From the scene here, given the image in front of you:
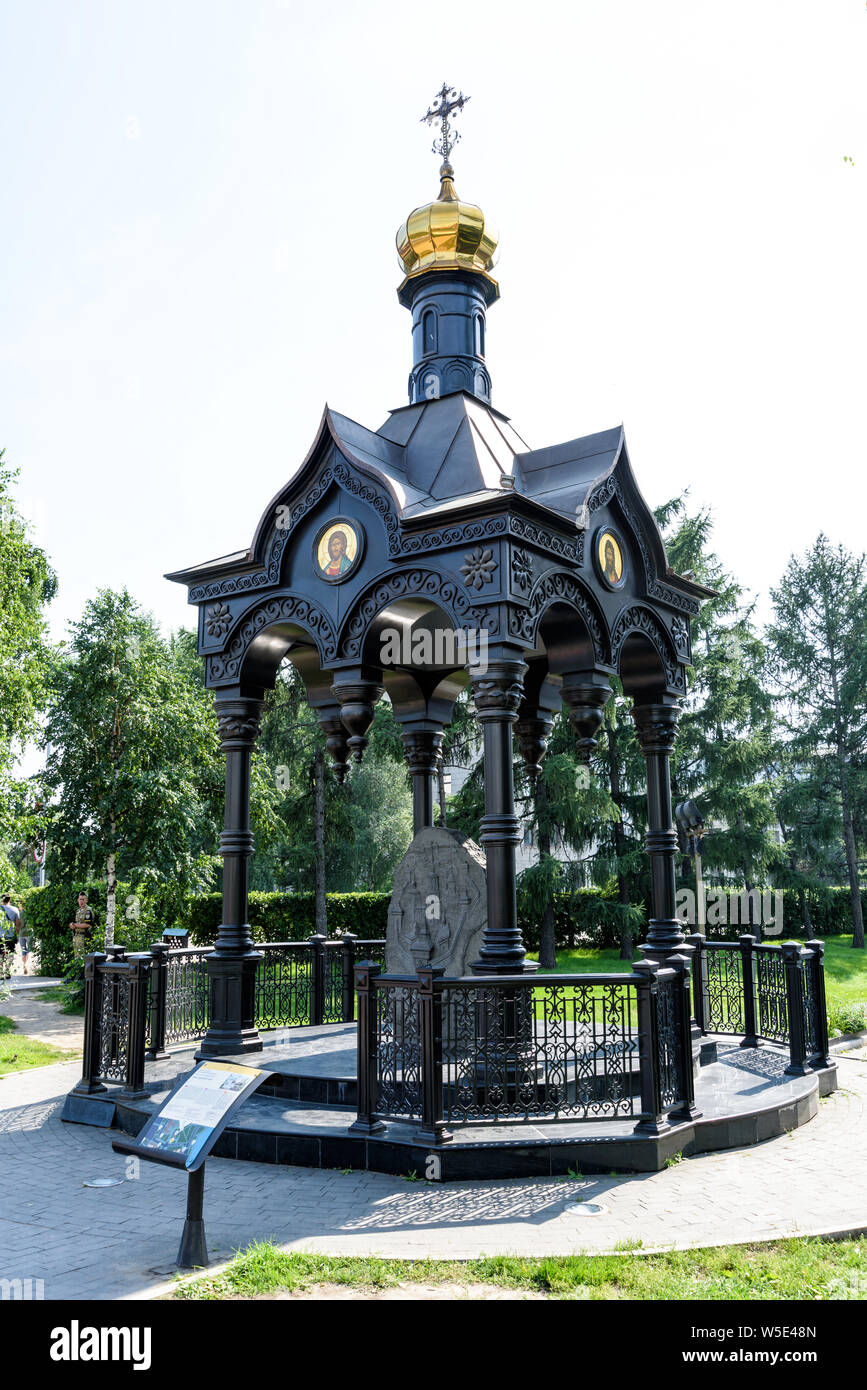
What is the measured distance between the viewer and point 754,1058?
9.23 metres

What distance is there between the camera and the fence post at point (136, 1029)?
26.1ft

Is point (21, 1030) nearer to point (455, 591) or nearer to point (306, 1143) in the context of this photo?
point (306, 1143)

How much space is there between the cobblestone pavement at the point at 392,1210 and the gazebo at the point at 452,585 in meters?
1.65

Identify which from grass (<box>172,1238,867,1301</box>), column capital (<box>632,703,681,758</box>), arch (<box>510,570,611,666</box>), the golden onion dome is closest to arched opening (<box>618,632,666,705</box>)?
column capital (<box>632,703,681,758</box>)

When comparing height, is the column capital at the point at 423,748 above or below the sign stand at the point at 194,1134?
above

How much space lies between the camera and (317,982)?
1129 centimetres

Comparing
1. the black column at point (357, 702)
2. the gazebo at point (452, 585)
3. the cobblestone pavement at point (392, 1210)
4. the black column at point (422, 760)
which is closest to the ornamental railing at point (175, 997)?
the gazebo at point (452, 585)

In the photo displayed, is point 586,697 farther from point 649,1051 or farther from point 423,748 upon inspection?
point 649,1051

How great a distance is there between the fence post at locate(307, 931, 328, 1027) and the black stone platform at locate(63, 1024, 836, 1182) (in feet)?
7.44

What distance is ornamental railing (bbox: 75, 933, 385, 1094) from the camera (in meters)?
8.16

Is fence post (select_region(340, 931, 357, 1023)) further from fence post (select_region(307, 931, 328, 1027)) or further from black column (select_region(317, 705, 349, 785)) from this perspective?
black column (select_region(317, 705, 349, 785))

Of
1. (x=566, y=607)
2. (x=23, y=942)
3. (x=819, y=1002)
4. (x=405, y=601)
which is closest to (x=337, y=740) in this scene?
(x=405, y=601)

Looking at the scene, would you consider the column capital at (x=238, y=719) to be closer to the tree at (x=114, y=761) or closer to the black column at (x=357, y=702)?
the black column at (x=357, y=702)
